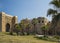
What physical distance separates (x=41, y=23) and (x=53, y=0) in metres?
36.7

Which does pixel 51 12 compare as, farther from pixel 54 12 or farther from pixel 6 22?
pixel 6 22

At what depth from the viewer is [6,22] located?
52812 millimetres

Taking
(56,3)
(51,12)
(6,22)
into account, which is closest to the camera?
(56,3)

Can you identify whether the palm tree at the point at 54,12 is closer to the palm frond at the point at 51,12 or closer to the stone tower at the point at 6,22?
the palm frond at the point at 51,12

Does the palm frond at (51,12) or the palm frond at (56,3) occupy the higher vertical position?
the palm frond at (56,3)

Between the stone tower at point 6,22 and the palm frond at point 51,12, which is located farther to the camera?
the stone tower at point 6,22

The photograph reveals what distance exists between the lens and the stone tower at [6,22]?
50188mm

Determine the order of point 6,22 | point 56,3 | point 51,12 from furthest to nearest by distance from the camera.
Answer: point 6,22 → point 51,12 → point 56,3

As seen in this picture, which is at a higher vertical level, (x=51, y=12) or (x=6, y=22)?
(x=6, y=22)

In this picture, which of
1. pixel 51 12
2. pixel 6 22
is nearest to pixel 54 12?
pixel 51 12

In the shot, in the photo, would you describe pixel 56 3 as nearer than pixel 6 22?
Yes

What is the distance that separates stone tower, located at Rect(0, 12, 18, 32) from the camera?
50.2 meters

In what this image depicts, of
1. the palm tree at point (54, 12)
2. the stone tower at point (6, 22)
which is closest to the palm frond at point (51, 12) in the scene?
the palm tree at point (54, 12)

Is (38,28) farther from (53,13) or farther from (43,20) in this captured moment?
(53,13)
